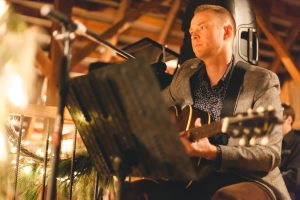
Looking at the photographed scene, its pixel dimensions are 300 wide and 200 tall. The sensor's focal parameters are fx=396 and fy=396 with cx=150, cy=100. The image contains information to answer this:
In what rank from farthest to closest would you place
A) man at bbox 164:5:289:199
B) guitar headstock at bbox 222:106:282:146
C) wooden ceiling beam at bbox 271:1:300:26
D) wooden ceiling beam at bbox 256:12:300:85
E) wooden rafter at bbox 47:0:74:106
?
1. wooden ceiling beam at bbox 256:12:300:85
2. wooden ceiling beam at bbox 271:1:300:26
3. wooden rafter at bbox 47:0:74:106
4. man at bbox 164:5:289:199
5. guitar headstock at bbox 222:106:282:146

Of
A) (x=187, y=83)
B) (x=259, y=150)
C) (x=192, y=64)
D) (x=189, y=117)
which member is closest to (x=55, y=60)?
(x=192, y=64)

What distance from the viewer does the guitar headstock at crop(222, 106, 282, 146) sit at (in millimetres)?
1854

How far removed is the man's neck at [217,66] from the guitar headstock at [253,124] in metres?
0.87

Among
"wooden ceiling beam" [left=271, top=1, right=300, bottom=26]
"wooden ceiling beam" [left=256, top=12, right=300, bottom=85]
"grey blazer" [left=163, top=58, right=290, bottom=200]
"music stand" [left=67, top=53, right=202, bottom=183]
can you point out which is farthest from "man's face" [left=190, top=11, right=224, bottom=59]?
"wooden ceiling beam" [left=271, top=1, right=300, bottom=26]

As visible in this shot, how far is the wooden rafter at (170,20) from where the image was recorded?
813 centimetres

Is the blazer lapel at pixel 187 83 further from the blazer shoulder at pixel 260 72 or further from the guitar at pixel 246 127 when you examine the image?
the guitar at pixel 246 127

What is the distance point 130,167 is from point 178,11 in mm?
6750

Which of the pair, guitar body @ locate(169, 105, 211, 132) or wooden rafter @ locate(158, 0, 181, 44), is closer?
guitar body @ locate(169, 105, 211, 132)

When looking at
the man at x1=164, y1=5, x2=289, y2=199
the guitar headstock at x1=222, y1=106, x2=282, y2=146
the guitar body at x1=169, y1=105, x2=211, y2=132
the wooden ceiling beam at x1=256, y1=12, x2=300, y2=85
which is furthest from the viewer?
the wooden ceiling beam at x1=256, y1=12, x2=300, y2=85

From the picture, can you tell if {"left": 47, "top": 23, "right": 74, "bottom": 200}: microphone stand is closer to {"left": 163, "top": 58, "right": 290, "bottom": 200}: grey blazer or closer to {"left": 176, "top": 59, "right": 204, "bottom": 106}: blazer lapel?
{"left": 163, "top": 58, "right": 290, "bottom": 200}: grey blazer

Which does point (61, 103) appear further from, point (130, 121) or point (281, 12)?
point (281, 12)

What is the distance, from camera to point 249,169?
7.47 feet

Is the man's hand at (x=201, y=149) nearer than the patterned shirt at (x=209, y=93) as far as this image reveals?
Yes

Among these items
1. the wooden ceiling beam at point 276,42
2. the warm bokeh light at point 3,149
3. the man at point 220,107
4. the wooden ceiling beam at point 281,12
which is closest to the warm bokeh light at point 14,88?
the warm bokeh light at point 3,149
